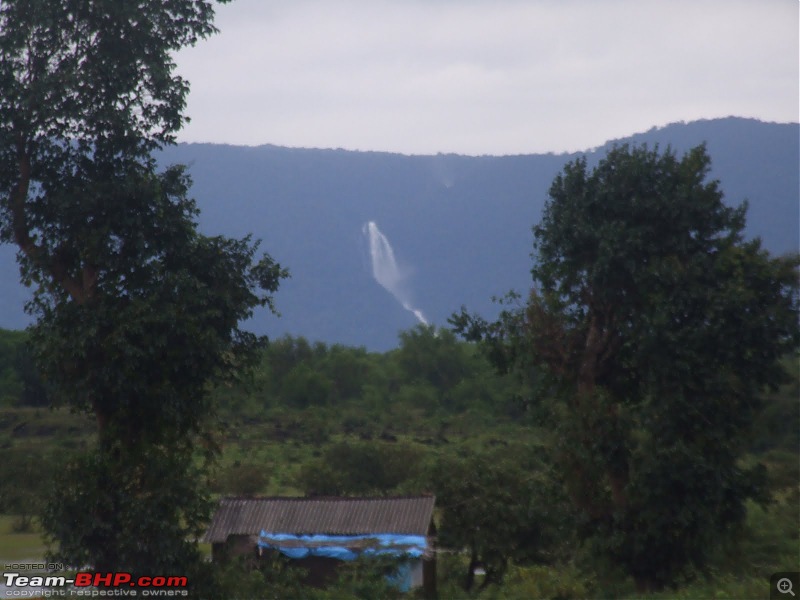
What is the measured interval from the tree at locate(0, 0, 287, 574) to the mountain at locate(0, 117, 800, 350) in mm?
98560

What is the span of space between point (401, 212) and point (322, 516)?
126 m

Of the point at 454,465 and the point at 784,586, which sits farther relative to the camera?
the point at 454,465

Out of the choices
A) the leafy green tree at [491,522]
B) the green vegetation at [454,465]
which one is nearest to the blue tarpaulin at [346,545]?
the green vegetation at [454,465]

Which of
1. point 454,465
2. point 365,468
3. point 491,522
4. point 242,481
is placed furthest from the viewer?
point 365,468

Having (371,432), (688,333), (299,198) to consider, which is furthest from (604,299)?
(299,198)

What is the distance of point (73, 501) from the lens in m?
9.73

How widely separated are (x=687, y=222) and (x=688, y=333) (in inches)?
68.9

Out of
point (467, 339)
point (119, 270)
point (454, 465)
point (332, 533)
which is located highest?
point (119, 270)

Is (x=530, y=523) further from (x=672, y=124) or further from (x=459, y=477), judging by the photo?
(x=672, y=124)

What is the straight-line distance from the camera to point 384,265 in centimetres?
13750

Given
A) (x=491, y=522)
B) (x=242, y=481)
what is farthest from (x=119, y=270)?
(x=242, y=481)

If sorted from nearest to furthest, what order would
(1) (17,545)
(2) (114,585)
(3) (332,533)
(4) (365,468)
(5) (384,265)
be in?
(2) (114,585) < (3) (332,533) < (1) (17,545) < (4) (365,468) < (5) (384,265)

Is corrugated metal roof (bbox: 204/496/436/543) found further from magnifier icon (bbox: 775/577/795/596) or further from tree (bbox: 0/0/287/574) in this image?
magnifier icon (bbox: 775/577/795/596)

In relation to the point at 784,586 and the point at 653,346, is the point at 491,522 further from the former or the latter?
the point at 784,586
